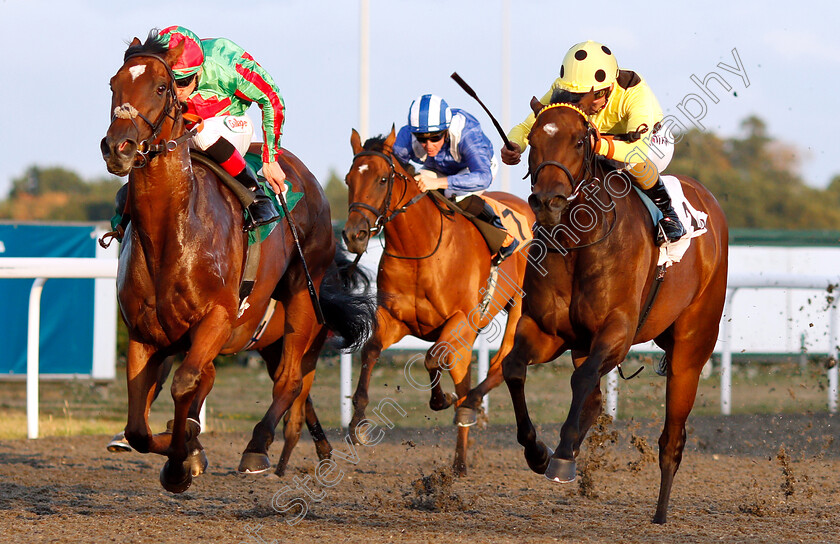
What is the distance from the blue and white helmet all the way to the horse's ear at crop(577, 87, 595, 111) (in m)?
1.88

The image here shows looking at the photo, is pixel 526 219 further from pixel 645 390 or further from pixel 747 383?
pixel 747 383

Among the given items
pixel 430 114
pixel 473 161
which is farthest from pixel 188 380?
pixel 473 161

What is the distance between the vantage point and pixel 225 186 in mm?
4621

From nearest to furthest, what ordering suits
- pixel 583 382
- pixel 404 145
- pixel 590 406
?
pixel 583 382 < pixel 590 406 < pixel 404 145

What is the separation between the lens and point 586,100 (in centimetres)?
434

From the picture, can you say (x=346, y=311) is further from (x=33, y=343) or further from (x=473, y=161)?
(x=33, y=343)

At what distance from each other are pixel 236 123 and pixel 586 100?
1.71 metres

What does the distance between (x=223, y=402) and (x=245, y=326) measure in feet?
16.8

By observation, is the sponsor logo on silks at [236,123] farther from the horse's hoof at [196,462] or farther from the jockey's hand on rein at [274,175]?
the horse's hoof at [196,462]

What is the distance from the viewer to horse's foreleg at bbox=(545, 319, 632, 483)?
12.7 ft

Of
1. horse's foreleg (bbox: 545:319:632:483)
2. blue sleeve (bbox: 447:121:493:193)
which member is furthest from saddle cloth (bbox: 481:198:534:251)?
horse's foreleg (bbox: 545:319:632:483)

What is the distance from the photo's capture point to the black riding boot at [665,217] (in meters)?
4.58

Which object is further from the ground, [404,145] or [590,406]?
[404,145]

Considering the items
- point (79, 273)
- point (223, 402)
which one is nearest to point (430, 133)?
point (79, 273)
